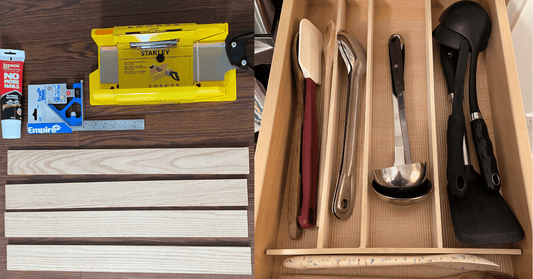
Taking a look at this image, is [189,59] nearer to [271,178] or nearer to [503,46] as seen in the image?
[271,178]

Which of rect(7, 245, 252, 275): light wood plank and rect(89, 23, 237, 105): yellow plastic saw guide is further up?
rect(89, 23, 237, 105): yellow plastic saw guide

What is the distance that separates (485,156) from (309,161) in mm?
346

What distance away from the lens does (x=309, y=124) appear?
77cm

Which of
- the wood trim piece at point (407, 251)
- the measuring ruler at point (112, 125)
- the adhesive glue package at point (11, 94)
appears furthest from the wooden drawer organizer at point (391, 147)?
the adhesive glue package at point (11, 94)

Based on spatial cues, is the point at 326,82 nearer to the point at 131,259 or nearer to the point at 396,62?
the point at 396,62

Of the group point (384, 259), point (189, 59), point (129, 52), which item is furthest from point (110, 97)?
point (384, 259)

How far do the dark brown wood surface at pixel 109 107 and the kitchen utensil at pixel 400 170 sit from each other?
0.45 meters

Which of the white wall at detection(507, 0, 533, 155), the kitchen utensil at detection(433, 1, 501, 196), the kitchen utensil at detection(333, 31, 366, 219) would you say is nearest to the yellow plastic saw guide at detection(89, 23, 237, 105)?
the kitchen utensil at detection(333, 31, 366, 219)

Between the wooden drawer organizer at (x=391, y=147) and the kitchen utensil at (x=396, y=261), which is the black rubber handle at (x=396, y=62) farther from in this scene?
the kitchen utensil at (x=396, y=261)

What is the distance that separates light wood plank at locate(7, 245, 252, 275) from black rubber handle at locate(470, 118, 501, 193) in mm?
672

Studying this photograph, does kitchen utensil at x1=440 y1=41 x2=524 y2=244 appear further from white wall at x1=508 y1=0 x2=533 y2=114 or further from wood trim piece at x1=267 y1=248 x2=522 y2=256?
white wall at x1=508 y1=0 x2=533 y2=114

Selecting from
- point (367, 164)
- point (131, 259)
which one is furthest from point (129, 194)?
point (367, 164)

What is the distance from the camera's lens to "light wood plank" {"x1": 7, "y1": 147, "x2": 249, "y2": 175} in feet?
3.49

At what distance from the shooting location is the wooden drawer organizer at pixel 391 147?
639 mm
